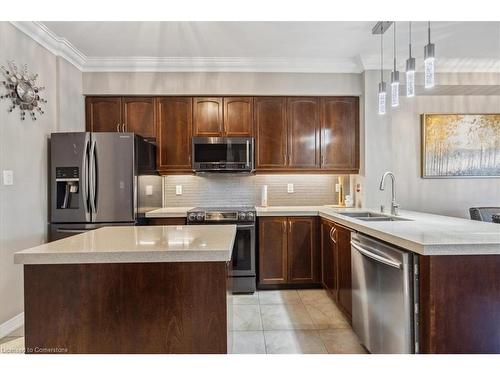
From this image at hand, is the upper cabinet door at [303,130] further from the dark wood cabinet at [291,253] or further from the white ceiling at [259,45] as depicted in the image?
the dark wood cabinet at [291,253]

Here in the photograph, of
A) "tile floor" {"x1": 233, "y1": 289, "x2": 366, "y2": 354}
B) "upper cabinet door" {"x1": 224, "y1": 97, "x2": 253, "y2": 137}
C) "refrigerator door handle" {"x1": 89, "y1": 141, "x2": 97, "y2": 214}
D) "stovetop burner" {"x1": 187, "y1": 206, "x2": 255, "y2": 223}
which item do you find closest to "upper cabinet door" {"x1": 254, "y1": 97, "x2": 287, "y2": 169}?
"upper cabinet door" {"x1": 224, "y1": 97, "x2": 253, "y2": 137}

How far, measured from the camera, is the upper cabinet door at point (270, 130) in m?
3.75

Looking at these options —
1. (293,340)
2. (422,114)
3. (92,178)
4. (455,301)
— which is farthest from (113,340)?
(422,114)

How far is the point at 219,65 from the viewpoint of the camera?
11.9ft

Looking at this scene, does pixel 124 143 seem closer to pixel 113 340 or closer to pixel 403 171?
pixel 113 340

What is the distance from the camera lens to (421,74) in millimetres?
3652

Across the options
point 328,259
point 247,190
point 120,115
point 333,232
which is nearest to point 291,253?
point 328,259

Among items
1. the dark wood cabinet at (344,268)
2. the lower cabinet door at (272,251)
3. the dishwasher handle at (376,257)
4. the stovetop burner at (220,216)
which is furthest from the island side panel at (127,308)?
the lower cabinet door at (272,251)

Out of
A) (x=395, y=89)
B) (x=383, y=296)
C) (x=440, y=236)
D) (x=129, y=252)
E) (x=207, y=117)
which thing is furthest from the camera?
(x=207, y=117)

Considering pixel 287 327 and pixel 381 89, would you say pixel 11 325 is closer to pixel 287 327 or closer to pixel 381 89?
pixel 287 327

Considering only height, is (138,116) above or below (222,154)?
above

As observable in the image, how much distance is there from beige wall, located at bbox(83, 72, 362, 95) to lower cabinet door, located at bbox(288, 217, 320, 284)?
1.63 metres

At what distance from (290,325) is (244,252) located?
0.99 m

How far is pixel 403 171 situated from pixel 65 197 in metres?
3.94
